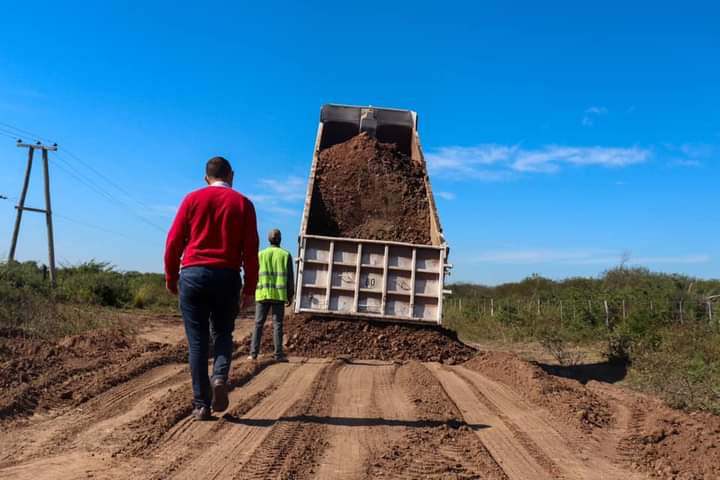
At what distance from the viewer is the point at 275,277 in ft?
27.6

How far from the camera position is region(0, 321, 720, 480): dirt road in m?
3.43

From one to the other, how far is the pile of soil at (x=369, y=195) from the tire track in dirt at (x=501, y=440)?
4.21 m

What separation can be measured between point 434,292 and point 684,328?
637 centimetres

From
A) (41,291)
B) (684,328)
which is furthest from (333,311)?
(41,291)

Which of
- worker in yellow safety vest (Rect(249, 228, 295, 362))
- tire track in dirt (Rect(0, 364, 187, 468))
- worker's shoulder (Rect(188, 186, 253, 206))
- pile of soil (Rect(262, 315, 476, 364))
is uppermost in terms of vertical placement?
worker's shoulder (Rect(188, 186, 253, 206))

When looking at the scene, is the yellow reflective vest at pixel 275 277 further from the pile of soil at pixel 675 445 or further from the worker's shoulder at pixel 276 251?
the pile of soil at pixel 675 445

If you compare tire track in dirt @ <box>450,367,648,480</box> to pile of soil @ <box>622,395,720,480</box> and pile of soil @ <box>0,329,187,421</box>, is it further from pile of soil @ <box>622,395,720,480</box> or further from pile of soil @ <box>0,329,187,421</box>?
pile of soil @ <box>0,329,187,421</box>

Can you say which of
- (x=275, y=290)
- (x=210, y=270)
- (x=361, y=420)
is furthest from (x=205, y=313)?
(x=275, y=290)

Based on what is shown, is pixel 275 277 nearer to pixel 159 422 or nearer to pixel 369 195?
pixel 369 195

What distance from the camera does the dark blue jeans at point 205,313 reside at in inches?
177

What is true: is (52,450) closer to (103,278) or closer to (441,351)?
(441,351)

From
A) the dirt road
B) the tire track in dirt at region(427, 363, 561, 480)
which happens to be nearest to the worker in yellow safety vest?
the dirt road

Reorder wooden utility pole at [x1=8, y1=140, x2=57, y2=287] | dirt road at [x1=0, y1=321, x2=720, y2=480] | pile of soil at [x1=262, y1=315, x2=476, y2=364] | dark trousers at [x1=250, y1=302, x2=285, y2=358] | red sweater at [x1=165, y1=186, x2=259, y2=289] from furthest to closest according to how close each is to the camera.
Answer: wooden utility pole at [x1=8, y1=140, x2=57, y2=287], pile of soil at [x1=262, y1=315, x2=476, y2=364], dark trousers at [x1=250, y1=302, x2=285, y2=358], red sweater at [x1=165, y1=186, x2=259, y2=289], dirt road at [x1=0, y1=321, x2=720, y2=480]

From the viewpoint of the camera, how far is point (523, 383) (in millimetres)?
6848
